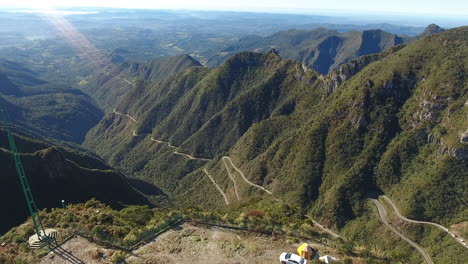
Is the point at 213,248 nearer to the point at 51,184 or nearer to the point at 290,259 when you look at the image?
the point at 290,259

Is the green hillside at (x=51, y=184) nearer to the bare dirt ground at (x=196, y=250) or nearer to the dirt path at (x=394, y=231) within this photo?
the bare dirt ground at (x=196, y=250)

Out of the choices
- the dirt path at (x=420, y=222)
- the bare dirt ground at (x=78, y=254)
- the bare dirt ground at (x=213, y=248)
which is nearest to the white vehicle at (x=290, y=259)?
the bare dirt ground at (x=213, y=248)

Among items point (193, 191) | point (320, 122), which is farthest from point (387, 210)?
point (193, 191)

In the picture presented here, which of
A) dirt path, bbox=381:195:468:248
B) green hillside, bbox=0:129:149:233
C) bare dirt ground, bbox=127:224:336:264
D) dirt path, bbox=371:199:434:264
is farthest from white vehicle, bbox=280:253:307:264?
green hillside, bbox=0:129:149:233

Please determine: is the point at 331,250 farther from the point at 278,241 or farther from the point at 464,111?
the point at 464,111

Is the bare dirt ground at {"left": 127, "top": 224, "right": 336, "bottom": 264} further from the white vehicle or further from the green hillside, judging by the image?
the green hillside

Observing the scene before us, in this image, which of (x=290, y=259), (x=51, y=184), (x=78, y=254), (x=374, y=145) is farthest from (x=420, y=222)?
(x=51, y=184)
